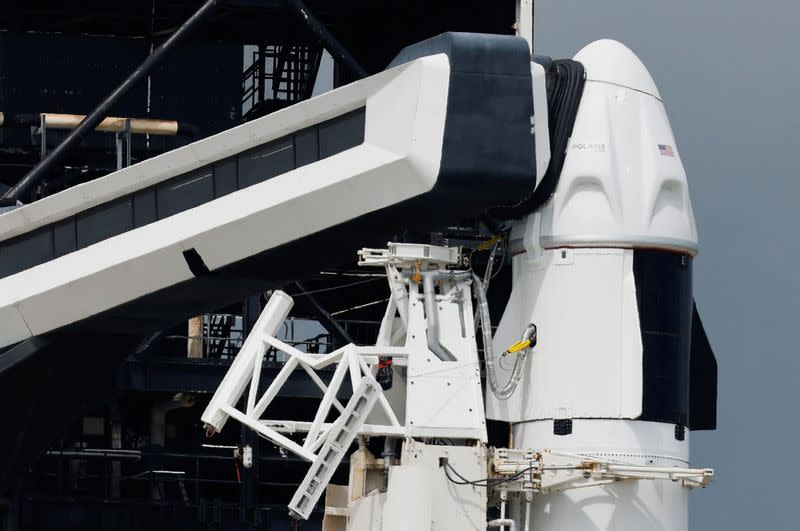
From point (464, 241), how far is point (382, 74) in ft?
31.3

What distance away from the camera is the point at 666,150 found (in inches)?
1661

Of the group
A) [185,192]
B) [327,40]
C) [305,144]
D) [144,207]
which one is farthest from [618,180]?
[327,40]

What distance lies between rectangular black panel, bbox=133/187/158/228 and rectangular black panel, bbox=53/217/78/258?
118 cm

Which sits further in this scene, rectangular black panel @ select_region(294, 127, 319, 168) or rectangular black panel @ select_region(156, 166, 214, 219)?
rectangular black panel @ select_region(156, 166, 214, 219)

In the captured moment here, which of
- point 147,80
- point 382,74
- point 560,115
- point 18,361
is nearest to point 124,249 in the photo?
point 18,361

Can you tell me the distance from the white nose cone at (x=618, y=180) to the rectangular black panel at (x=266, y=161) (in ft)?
15.8

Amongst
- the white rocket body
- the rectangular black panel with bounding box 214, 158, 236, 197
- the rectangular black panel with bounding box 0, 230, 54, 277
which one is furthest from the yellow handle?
the rectangular black panel with bounding box 0, 230, 54, 277

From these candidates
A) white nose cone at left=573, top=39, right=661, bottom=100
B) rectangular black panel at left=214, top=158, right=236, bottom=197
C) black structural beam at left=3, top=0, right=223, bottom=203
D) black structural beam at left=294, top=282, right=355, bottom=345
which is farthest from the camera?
black structural beam at left=294, top=282, right=355, bottom=345

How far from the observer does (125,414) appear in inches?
2120

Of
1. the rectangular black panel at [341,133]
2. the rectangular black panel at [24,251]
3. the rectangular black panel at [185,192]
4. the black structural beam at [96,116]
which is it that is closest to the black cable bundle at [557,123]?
the rectangular black panel at [341,133]

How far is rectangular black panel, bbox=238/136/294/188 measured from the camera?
40781 mm

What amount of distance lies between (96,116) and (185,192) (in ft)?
20.1

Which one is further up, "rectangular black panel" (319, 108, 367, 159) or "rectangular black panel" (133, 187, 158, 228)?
"rectangular black panel" (319, 108, 367, 159)

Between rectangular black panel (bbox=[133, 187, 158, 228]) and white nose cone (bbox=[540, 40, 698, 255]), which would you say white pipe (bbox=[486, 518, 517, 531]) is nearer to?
white nose cone (bbox=[540, 40, 698, 255])
